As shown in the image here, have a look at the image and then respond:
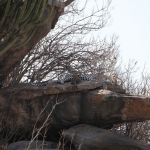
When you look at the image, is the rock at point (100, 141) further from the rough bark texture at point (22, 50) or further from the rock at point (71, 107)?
the rough bark texture at point (22, 50)

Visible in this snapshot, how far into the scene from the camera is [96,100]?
369 inches

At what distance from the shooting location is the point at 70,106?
959 cm

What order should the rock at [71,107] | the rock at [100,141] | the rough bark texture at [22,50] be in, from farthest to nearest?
1. the rough bark texture at [22,50]
2. the rock at [71,107]
3. the rock at [100,141]

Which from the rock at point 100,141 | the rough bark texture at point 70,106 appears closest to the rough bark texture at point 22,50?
the rough bark texture at point 70,106

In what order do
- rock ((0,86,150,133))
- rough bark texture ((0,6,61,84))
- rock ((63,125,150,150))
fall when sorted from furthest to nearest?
rough bark texture ((0,6,61,84)) → rock ((0,86,150,133)) → rock ((63,125,150,150))

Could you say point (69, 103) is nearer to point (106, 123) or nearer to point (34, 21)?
point (106, 123)

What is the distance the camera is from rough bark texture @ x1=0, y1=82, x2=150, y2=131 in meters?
9.25

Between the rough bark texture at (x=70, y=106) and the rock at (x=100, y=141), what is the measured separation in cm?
49

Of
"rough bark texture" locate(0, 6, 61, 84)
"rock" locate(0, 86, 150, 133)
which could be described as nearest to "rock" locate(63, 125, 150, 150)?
"rock" locate(0, 86, 150, 133)

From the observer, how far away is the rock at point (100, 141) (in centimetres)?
876

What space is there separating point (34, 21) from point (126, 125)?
5088 millimetres

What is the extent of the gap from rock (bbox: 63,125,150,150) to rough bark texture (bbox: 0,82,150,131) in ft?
1.62

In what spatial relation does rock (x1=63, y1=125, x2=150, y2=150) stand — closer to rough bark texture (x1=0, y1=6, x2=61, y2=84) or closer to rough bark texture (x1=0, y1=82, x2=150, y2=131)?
rough bark texture (x1=0, y1=82, x2=150, y2=131)

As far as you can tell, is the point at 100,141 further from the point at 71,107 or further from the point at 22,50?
the point at 22,50
